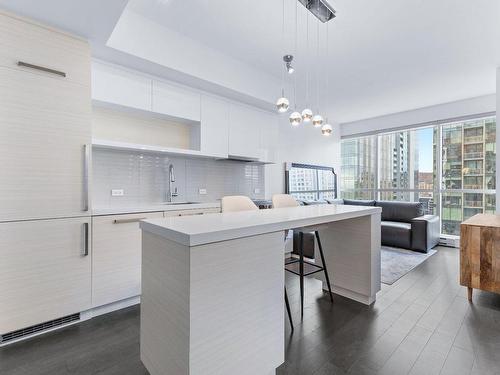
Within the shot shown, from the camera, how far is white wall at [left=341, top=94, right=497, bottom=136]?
4.73 meters

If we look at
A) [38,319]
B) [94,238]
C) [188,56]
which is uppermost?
[188,56]

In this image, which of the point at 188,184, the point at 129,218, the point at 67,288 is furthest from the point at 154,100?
the point at 67,288

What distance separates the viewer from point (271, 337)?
Result: 4.69 ft

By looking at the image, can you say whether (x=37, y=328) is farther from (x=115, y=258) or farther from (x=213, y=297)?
(x=213, y=297)

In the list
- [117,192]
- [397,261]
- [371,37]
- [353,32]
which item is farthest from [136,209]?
[397,261]

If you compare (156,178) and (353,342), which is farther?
(156,178)

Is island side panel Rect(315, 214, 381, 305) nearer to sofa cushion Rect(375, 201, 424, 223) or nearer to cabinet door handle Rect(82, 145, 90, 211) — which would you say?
cabinet door handle Rect(82, 145, 90, 211)

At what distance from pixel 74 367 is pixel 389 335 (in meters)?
2.17

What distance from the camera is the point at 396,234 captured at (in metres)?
4.63

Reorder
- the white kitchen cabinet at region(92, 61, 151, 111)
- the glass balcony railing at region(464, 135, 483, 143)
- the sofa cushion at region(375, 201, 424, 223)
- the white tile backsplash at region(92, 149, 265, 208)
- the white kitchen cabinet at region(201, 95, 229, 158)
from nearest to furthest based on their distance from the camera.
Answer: the white kitchen cabinet at region(92, 61, 151, 111), the white tile backsplash at region(92, 149, 265, 208), the white kitchen cabinet at region(201, 95, 229, 158), the sofa cushion at region(375, 201, 424, 223), the glass balcony railing at region(464, 135, 483, 143)

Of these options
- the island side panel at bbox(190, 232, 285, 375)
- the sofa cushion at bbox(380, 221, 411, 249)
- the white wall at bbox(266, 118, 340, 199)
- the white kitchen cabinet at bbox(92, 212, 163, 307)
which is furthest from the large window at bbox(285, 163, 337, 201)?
the island side panel at bbox(190, 232, 285, 375)

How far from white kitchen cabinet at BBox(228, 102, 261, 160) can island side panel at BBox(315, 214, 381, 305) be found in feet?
5.52

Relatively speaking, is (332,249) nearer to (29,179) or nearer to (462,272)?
(462,272)

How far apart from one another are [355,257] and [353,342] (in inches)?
32.8
